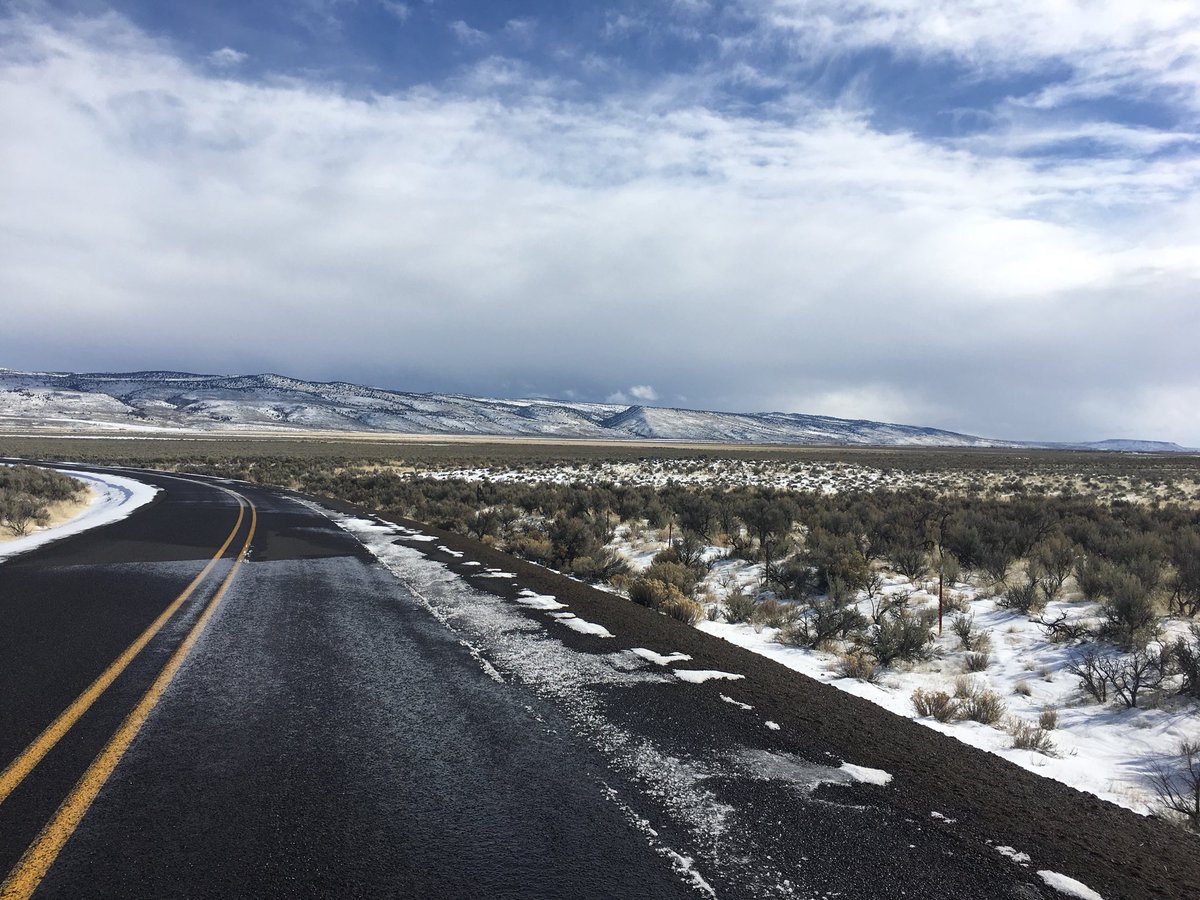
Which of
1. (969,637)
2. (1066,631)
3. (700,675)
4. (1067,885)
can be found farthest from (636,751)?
(1066,631)

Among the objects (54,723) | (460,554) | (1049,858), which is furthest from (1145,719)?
(460,554)

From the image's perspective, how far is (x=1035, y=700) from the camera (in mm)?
6750

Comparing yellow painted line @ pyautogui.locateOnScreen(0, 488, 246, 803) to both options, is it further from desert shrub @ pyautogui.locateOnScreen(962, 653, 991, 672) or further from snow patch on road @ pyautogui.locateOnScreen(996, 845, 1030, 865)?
desert shrub @ pyautogui.locateOnScreen(962, 653, 991, 672)

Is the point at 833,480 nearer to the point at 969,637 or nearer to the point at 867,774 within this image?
the point at 969,637

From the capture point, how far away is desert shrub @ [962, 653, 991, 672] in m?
7.62

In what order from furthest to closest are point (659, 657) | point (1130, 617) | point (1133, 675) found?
point (1130, 617) < point (659, 657) < point (1133, 675)

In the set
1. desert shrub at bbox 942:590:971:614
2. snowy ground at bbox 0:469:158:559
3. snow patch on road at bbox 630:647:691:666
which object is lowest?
snowy ground at bbox 0:469:158:559

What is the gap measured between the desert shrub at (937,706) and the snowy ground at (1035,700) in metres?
0.08

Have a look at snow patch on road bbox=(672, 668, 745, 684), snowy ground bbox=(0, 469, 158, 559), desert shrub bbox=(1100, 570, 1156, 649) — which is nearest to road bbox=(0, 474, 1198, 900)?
snow patch on road bbox=(672, 668, 745, 684)

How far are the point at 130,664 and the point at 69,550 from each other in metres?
8.53

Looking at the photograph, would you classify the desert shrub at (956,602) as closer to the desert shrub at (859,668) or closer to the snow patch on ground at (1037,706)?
the snow patch on ground at (1037,706)

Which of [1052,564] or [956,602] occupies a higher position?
[1052,564]

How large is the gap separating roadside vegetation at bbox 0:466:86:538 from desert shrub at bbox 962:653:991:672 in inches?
728

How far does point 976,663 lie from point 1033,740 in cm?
242
